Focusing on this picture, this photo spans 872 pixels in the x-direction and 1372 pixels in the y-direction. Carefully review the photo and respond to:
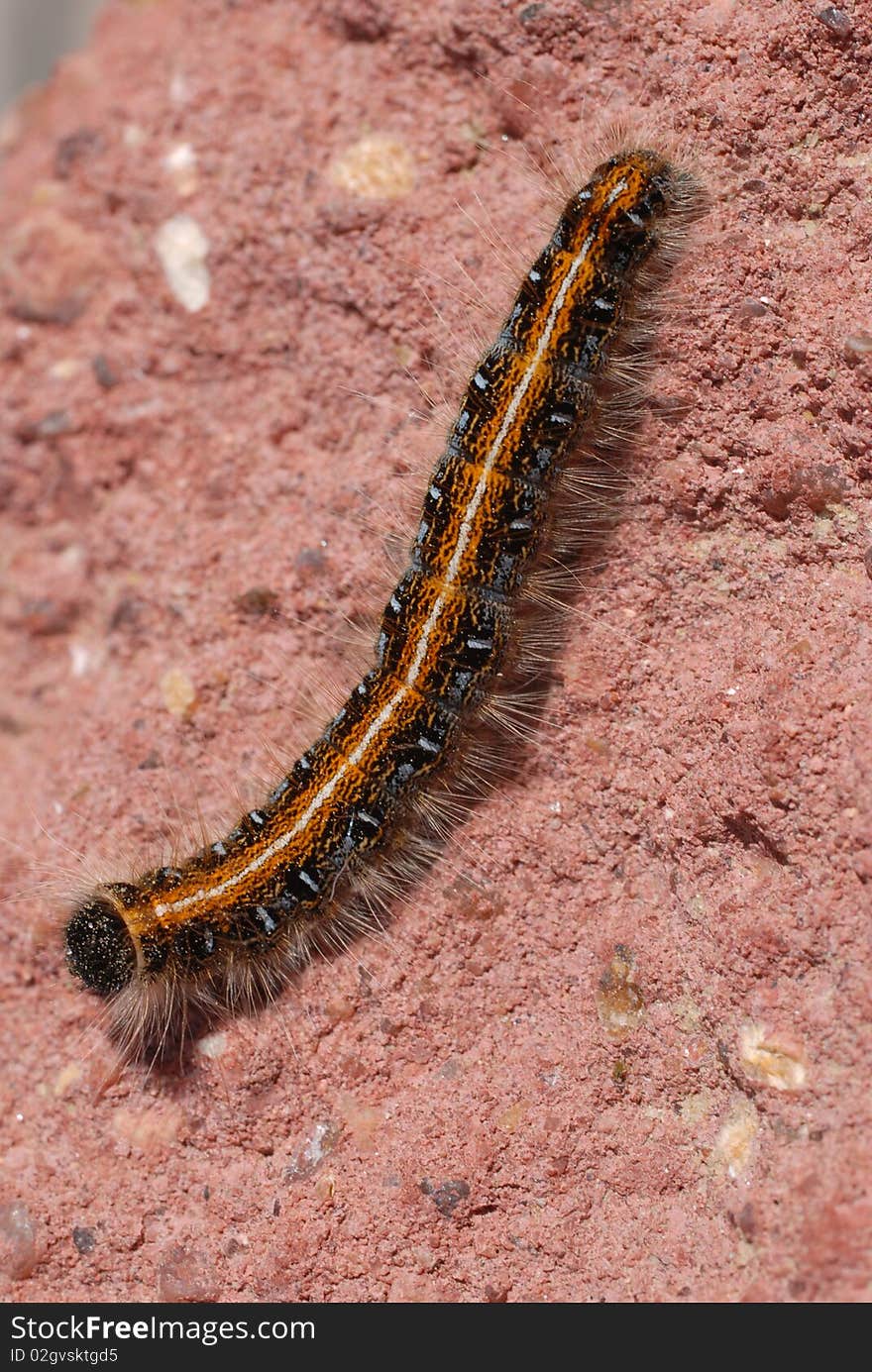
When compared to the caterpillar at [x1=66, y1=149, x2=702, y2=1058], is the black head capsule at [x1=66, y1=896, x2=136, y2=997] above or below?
below

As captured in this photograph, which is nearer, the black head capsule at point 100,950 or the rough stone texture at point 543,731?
the rough stone texture at point 543,731

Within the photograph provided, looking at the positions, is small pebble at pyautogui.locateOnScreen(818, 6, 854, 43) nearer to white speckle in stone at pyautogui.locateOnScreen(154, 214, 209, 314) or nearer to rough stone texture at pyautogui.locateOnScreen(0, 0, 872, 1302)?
rough stone texture at pyautogui.locateOnScreen(0, 0, 872, 1302)

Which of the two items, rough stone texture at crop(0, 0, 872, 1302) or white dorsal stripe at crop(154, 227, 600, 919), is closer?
rough stone texture at crop(0, 0, 872, 1302)

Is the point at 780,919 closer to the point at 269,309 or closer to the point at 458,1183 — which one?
the point at 458,1183

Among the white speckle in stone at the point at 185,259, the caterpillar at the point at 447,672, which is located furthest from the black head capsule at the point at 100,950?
the white speckle in stone at the point at 185,259

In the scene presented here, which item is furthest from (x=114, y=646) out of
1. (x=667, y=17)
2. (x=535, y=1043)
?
(x=667, y=17)

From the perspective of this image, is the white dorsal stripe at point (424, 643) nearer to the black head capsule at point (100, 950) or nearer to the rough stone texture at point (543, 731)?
the black head capsule at point (100, 950)

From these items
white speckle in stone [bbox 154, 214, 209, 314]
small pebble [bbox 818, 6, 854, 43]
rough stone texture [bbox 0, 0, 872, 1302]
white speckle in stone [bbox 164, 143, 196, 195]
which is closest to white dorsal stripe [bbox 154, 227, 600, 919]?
rough stone texture [bbox 0, 0, 872, 1302]
